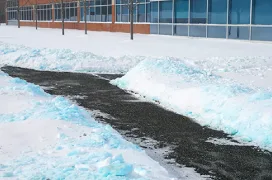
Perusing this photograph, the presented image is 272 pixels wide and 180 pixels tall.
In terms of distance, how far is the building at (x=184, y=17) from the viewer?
2439cm

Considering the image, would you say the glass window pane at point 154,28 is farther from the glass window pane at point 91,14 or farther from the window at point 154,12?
the glass window pane at point 91,14

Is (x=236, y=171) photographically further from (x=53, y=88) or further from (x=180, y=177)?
(x=53, y=88)

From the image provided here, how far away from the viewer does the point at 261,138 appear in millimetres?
7105

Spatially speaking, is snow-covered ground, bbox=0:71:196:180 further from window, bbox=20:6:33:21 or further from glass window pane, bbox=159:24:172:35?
window, bbox=20:6:33:21

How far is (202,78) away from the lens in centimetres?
1212

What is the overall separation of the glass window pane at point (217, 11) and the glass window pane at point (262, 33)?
2.70 metres

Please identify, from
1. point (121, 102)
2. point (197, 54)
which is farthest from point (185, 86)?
point (197, 54)

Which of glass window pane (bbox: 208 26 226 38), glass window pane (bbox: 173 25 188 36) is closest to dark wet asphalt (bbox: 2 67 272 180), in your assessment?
glass window pane (bbox: 208 26 226 38)

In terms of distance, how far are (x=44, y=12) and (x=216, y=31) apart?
38.8 metres

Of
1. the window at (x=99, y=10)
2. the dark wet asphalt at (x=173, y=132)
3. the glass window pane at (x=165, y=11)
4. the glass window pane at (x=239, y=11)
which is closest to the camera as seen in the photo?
the dark wet asphalt at (x=173, y=132)

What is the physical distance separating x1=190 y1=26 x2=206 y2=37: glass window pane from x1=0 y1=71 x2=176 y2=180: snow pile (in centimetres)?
2165

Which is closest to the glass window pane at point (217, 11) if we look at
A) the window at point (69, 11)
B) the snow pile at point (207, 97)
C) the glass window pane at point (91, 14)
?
the snow pile at point (207, 97)

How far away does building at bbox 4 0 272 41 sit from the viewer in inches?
960

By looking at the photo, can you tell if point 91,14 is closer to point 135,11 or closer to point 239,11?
point 135,11
